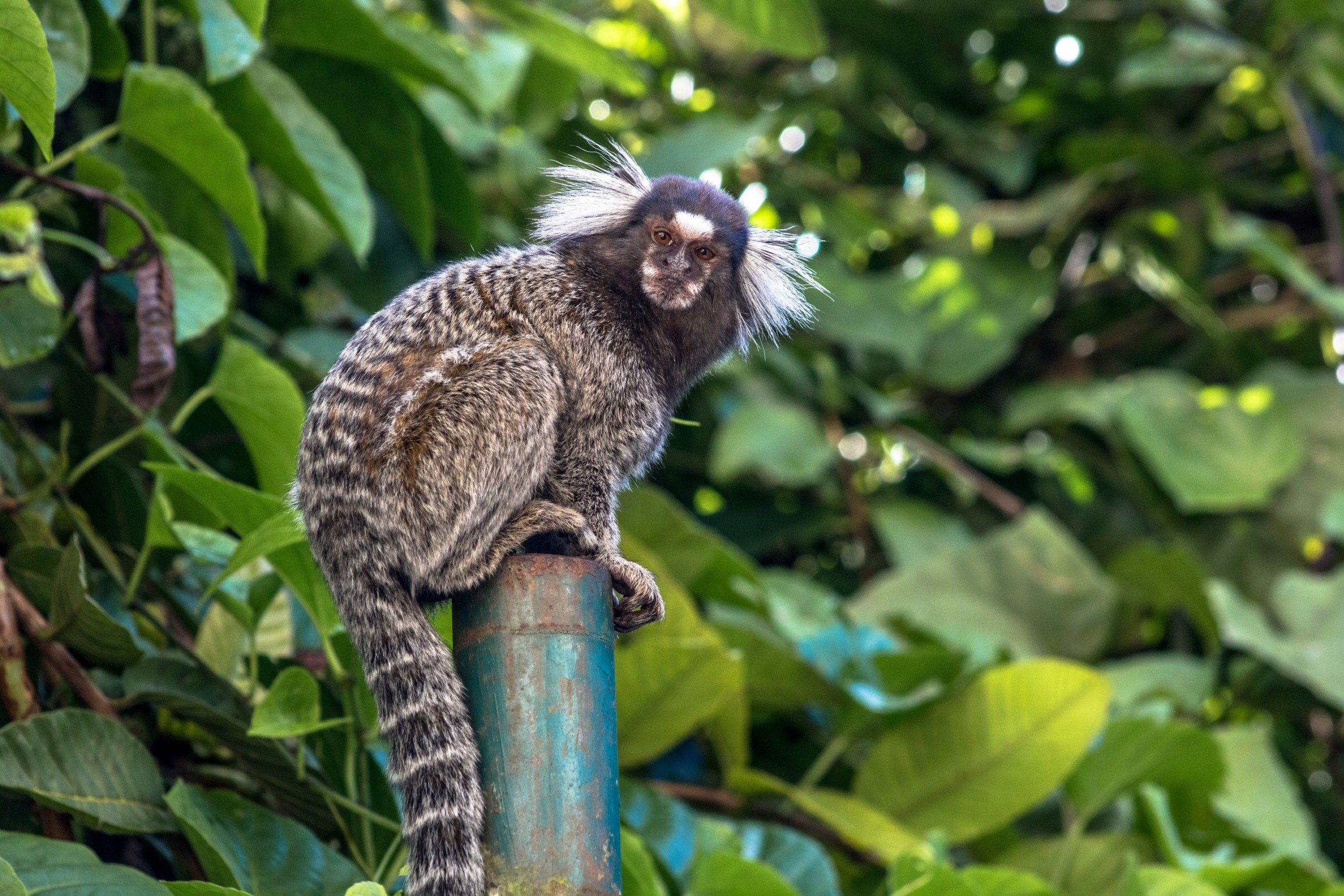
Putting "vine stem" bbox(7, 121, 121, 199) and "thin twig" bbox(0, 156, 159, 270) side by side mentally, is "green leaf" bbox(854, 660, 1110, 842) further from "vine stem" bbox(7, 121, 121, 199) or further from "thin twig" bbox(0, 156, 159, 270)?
"vine stem" bbox(7, 121, 121, 199)

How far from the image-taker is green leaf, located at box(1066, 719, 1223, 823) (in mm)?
3430

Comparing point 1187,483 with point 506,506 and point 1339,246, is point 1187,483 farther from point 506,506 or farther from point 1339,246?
point 506,506

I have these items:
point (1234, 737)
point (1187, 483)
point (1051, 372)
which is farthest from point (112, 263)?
point (1051, 372)

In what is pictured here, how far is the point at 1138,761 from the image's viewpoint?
3512 mm

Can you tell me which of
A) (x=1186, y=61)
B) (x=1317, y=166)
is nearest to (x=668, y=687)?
(x=1186, y=61)

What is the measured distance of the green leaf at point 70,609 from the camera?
209 centimetres

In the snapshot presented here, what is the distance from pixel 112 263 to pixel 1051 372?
427 cm

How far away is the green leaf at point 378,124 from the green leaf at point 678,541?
0.95m

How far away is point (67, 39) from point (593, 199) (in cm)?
99

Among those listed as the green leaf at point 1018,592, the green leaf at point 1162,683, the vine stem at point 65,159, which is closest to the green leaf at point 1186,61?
the green leaf at point 1018,592

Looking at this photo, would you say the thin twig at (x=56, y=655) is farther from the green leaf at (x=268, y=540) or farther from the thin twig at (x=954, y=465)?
the thin twig at (x=954, y=465)

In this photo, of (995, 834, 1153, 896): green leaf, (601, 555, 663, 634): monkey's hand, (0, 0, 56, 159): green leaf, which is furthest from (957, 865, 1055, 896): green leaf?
(0, 0, 56, 159): green leaf

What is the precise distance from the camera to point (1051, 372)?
578 cm

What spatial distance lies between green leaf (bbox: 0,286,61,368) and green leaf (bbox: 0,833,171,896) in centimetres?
82
